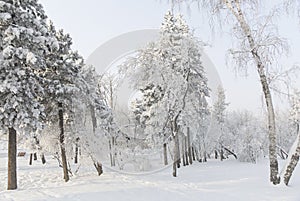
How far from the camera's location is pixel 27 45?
36.3ft

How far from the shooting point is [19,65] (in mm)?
10906

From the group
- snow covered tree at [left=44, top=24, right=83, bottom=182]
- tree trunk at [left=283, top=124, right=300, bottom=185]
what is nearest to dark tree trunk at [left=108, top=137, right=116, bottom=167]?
snow covered tree at [left=44, top=24, right=83, bottom=182]

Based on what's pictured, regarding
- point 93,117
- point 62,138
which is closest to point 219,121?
point 93,117

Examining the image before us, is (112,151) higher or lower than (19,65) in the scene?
lower

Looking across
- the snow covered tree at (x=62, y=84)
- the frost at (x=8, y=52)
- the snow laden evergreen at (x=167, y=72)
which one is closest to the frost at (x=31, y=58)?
the frost at (x=8, y=52)

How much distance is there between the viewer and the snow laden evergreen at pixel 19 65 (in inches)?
406

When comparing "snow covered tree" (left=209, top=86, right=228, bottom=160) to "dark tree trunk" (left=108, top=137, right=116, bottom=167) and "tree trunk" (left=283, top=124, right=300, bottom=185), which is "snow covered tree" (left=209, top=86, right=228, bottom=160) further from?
"tree trunk" (left=283, top=124, right=300, bottom=185)

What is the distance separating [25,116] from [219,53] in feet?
23.8

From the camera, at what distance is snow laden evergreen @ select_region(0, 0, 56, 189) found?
1032 cm

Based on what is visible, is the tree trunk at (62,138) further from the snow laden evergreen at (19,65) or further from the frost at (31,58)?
the frost at (31,58)

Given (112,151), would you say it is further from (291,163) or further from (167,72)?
(291,163)

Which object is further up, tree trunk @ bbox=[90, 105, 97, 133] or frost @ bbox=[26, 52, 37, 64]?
frost @ bbox=[26, 52, 37, 64]

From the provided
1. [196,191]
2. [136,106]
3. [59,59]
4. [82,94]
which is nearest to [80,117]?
[82,94]

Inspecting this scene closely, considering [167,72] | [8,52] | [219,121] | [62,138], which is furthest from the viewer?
[219,121]
